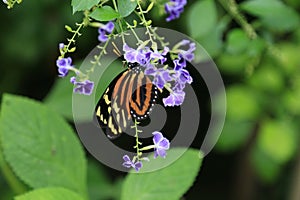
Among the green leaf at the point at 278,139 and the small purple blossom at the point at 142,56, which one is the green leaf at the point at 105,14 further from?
the green leaf at the point at 278,139

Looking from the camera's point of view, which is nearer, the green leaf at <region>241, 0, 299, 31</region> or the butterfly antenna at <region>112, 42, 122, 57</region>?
the butterfly antenna at <region>112, 42, 122, 57</region>

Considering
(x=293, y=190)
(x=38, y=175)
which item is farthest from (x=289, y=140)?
(x=38, y=175)

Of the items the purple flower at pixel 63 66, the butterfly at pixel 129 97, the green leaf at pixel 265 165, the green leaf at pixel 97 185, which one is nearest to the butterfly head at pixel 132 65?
the butterfly at pixel 129 97

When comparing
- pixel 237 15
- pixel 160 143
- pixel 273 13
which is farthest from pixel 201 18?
pixel 160 143

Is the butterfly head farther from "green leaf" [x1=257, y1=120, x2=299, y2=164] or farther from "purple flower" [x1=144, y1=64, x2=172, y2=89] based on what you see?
"green leaf" [x1=257, y1=120, x2=299, y2=164]

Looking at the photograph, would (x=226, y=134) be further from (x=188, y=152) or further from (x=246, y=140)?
(x=188, y=152)

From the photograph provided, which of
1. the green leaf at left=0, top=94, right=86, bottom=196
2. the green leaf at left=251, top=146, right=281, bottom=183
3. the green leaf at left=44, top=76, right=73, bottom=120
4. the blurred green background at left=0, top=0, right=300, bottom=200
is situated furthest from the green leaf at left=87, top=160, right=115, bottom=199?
the green leaf at left=251, top=146, right=281, bottom=183

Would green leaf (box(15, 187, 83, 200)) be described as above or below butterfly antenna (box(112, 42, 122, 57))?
below
